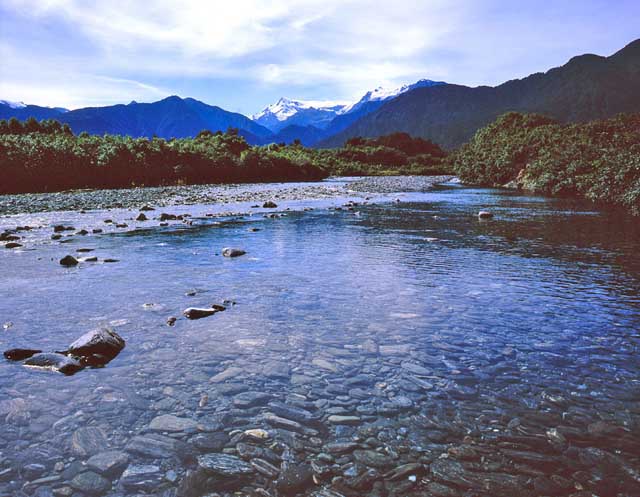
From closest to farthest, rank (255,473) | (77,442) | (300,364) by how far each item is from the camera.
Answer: (255,473) → (77,442) → (300,364)

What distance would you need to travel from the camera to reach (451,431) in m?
6.35

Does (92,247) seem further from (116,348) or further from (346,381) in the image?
(346,381)

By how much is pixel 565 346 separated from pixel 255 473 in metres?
7.07

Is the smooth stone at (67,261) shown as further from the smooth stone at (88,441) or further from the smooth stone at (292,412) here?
the smooth stone at (292,412)

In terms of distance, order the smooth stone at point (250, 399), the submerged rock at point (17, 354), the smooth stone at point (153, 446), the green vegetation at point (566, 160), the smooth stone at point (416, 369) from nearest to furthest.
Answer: the smooth stone at point (153, 446) < the smooth stone at point (250, 399) < the smooth stone at point (416, 369) < the submerged rock at point (17, 354) < the green vegetation at point (566, 160)

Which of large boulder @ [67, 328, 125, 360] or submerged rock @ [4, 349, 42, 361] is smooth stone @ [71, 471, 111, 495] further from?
submerged rock @ [4, 349, 42, 361]

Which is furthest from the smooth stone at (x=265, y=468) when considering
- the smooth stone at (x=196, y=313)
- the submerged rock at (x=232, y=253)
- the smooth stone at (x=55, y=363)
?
the submerged rock at (x=232, y=253)

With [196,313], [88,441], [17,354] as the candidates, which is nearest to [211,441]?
[88,441]

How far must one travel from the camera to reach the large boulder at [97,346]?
28.9 feet

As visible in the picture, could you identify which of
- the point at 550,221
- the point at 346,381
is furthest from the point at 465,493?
the point at 550,221

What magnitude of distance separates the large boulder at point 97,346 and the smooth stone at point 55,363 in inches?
12.1

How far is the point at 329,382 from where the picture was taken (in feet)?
25.8

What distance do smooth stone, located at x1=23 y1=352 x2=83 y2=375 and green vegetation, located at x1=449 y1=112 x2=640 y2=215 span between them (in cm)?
4120

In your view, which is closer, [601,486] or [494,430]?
[601,486]
